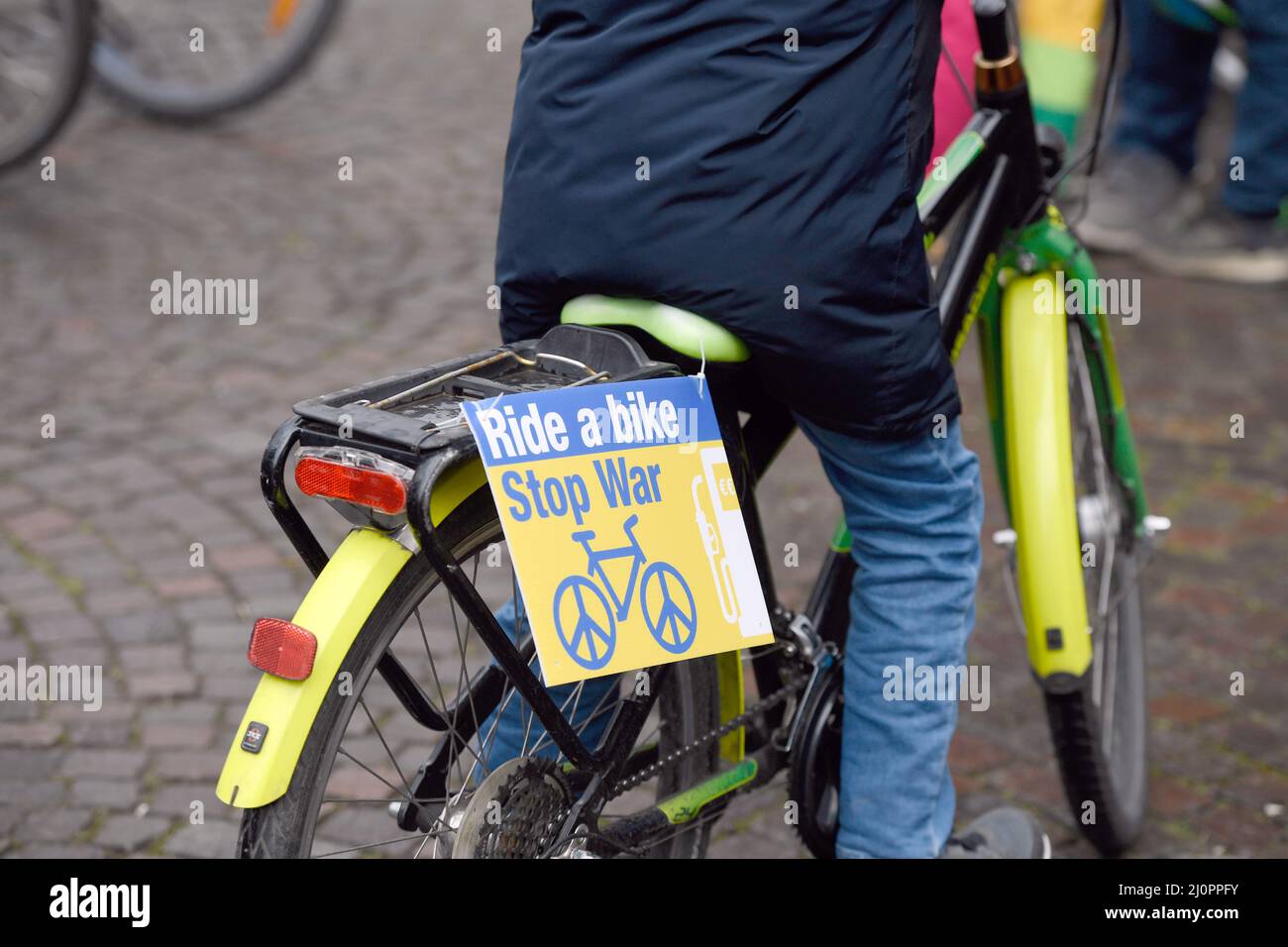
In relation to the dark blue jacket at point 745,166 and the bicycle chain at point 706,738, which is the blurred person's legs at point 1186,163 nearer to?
the bicycle chain at point 706,738

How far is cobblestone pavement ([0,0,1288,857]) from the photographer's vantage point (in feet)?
10.1

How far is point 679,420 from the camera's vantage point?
6.30 feet

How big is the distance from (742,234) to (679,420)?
232 millimetres

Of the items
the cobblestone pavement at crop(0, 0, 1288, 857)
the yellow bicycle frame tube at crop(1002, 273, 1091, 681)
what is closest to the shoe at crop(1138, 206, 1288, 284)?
the cobblestone pavement at crop(0, 0, 1288, 857)

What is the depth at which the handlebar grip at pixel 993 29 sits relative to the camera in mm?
2383

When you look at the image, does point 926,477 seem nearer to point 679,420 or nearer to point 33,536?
point 679,420

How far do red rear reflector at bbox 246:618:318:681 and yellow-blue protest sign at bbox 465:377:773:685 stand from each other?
0.24m

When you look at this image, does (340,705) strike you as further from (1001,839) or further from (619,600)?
(1001,839)

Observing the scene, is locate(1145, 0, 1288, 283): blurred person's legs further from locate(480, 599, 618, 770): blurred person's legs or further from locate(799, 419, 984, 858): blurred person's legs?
locate(480, 599, 618, 770): blurred person's legs

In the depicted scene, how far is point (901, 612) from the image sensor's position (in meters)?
2.23

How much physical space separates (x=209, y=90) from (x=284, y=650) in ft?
16.8
